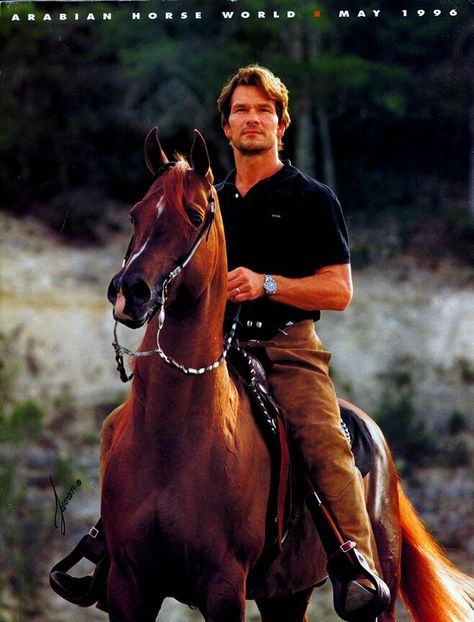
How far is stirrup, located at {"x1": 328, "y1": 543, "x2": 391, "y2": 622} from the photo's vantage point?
4.29 meters

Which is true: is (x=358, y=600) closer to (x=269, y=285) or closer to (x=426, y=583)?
(x=426, y=583)

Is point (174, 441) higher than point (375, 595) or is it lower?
higher

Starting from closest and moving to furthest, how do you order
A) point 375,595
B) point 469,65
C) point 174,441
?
point 174,441 → point 375,595 → point 469,65

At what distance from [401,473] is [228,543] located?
4.28 m

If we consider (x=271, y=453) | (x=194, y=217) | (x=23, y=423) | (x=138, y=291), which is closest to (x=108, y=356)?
(x=23, y=423)

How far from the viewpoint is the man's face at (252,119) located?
14.7 ft

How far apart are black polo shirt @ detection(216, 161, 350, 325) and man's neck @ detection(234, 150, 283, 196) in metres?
0.04

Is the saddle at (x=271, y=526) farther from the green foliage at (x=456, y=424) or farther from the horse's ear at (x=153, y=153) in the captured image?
the green foliage at (x=456, y=424)

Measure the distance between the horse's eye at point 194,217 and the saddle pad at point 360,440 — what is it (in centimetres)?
151

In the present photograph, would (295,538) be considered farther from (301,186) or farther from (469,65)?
(469,65)

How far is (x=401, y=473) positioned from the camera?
8.00 m

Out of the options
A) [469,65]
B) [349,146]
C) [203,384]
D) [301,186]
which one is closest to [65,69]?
[349,146]

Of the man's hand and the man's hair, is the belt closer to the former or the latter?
the man's hand

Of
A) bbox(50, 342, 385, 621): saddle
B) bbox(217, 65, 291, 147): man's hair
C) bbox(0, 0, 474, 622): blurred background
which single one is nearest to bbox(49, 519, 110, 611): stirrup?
bbox(50, 342, 385, 621): saddle
